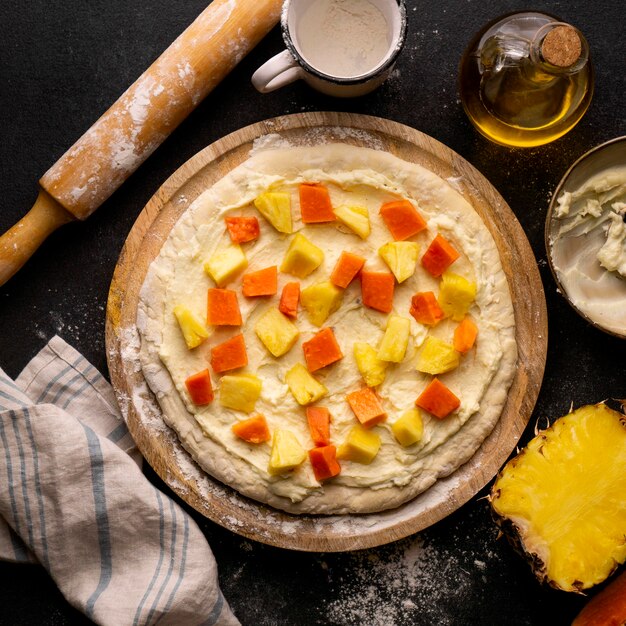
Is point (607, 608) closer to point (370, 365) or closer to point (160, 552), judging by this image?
point (370, 365)

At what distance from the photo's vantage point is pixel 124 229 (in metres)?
3.09

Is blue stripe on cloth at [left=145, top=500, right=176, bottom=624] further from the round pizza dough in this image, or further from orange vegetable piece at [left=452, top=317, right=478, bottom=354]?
orange vegetable piece at [left=452, top=317, right=478, bottom=354]

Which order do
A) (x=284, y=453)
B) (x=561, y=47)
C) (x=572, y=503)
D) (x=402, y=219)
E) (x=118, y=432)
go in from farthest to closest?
(x=118, y=432) < (x=402, y=219) < (x=284, y=453) < (x=572, y=503) < (x=561, y=47)

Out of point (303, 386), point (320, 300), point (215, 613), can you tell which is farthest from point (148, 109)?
point (215, 613)

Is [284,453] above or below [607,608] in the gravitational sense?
above

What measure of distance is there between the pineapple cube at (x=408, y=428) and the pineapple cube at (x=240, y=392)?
0.61 metres

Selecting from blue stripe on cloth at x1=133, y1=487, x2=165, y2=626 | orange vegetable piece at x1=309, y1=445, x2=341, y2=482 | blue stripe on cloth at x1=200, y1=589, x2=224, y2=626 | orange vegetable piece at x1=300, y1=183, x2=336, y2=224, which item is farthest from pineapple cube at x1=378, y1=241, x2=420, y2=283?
blue stripe on cloth at x1=200, y1=589, x2=224, y2=626

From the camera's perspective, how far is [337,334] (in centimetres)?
289

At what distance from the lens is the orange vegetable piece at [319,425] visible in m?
2.81

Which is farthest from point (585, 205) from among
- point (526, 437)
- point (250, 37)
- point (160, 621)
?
point (160, 621)

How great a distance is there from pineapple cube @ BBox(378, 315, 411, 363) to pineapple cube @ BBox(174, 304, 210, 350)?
0.77m

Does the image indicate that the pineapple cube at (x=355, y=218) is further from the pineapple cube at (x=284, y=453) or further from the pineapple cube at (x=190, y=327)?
the pineapple cube at (x=284, y=453)

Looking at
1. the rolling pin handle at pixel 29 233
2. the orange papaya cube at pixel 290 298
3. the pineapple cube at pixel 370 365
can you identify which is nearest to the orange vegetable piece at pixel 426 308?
Answer: the pineapple cube at pixel 370 365

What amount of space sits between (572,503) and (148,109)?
241cm
